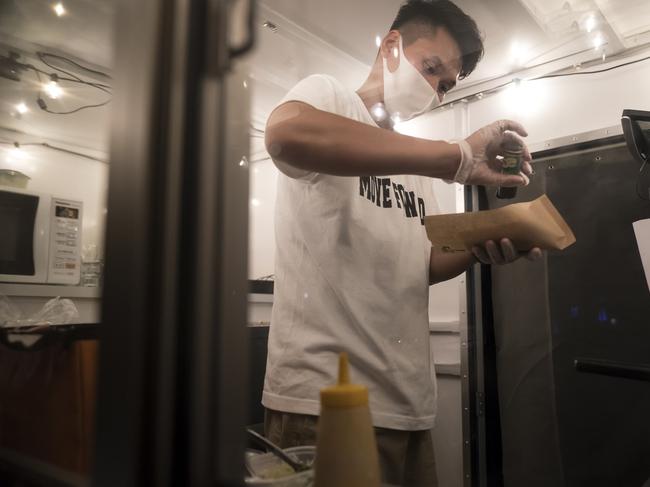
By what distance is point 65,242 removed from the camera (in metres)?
1.02

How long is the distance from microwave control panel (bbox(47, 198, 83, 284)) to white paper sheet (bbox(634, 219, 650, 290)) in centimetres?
149

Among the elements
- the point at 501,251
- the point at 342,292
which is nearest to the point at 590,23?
the point at 501,251

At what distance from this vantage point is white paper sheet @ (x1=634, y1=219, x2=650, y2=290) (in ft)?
4.52

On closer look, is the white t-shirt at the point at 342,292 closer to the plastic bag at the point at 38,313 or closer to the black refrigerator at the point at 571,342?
the plastic bag at the point at 38,313

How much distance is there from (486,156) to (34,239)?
1.01 metres

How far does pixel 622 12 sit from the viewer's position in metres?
1.37

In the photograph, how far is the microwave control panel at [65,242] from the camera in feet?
2.95

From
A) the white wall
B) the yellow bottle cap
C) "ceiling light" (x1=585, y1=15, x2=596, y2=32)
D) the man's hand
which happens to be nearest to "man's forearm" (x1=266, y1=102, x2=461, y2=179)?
the man's hand

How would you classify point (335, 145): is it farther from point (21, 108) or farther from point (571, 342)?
point (571, 342)

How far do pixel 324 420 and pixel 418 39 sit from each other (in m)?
0.93

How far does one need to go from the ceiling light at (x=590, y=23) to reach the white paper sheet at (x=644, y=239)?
23.7 inches

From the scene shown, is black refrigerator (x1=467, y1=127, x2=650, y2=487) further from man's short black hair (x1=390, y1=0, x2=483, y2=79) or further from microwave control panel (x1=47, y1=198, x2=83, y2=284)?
microwave control panel (x1=47, y1=198, x2=83, y2=284)

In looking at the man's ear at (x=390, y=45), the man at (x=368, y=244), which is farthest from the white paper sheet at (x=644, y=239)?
the man's ear at (x=390, y=45)

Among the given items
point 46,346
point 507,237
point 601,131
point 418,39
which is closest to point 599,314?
Answer: point 601,131
